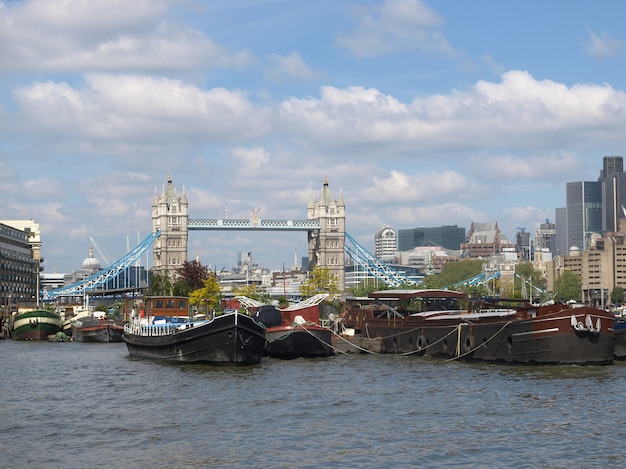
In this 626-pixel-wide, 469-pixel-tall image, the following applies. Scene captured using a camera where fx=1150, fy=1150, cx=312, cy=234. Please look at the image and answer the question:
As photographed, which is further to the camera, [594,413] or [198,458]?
[594,413]

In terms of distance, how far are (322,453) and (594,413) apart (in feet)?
40.0

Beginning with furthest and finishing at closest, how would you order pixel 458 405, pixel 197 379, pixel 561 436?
pixel 197 379 → pixel 458 405 → pixel 561 436

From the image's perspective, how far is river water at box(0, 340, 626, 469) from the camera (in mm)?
34031

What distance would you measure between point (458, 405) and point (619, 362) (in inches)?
Answer: 926

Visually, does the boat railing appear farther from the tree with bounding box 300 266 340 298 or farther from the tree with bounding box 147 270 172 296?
the tree with bounding box 147 270 172 296

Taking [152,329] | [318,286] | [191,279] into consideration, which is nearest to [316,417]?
[152,329]

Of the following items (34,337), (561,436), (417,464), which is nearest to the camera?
(417,464)

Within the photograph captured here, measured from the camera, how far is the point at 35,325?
104250mm

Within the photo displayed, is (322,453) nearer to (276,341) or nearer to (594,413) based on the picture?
(594,413)

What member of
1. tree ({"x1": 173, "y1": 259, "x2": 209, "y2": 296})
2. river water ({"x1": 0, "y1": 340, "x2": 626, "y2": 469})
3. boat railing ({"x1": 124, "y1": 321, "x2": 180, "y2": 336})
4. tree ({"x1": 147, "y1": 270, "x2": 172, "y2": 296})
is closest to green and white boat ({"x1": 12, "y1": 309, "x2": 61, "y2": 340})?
boat railing ({"x1": 124, "y1": 321, "x2": 180, "y2": 336})

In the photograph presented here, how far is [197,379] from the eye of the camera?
53.8 meters

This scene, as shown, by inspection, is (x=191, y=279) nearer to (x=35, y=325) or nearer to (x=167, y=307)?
(x=35, y=325)

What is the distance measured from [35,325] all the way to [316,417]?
221 feet

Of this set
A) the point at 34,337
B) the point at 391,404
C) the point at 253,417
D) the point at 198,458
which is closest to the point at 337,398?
the point at 391,404
